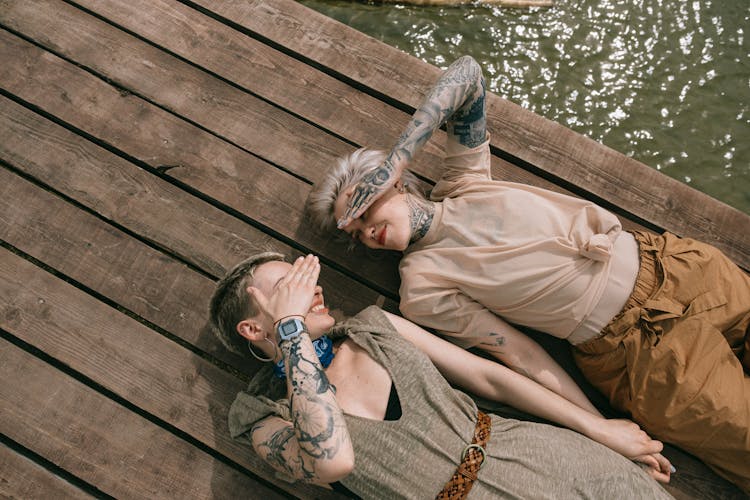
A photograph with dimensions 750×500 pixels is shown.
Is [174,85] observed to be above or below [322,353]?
above

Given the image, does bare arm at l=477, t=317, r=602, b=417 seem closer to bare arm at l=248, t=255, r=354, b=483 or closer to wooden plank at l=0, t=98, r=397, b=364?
wooden plank at l=0, t=98, r=397, b=364

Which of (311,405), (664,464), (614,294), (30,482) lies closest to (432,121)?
(614,294)

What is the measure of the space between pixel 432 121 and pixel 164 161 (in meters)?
1.51

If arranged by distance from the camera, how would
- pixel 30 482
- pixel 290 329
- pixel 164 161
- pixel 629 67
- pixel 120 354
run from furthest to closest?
pixel 629 67 < pixel 164 161 < pixel 120 354 < pixel 30 482 < pixel 290 329

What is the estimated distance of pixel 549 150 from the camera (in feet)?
9.45

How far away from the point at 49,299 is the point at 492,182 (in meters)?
2.30

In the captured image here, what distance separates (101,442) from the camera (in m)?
2.50

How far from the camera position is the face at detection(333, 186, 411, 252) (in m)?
2.33

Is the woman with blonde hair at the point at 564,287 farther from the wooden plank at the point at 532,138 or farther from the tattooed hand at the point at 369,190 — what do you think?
the wooden plank at the point at 532,138

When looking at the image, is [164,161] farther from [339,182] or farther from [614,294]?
[614,294]

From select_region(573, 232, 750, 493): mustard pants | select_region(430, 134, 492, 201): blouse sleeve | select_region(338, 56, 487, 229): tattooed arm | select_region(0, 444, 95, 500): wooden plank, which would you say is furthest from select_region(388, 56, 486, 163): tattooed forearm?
select_region(0, 444, 95, 500): wooden plank

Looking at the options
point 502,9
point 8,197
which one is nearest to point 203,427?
point 8,197

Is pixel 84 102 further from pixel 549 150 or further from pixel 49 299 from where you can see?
pixel 549 150

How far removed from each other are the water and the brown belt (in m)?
2.35
